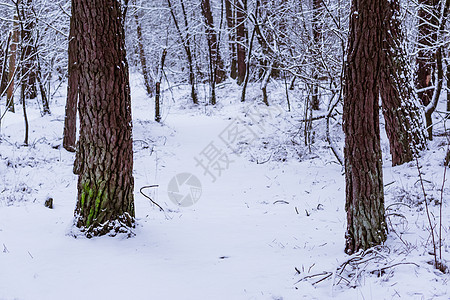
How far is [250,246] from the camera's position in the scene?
4.53 meters

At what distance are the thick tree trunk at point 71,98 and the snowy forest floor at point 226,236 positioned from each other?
1.45 feet

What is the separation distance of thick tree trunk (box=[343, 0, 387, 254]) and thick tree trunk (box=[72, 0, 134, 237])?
9.02 ft

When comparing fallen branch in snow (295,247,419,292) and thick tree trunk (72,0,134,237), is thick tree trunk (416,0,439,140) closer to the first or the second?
fallen branch in snow (295,247,419,292)

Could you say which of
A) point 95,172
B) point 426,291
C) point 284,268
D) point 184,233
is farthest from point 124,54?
point 426,291

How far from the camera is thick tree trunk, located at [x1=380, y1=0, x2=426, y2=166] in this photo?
22.5ft

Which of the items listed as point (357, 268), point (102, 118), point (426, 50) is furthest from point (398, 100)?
point (102, 118)

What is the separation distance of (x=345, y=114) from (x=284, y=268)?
5.79 feet

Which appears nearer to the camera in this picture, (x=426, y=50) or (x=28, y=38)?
(x=426, y=50)

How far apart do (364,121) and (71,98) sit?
8438 millimetres

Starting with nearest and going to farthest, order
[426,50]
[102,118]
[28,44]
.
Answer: [102,118] < [426,50] < [28,44]

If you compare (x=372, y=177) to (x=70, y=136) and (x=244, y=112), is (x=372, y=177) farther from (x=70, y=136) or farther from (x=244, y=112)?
(x=244, y=112)

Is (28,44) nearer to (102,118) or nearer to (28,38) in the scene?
(28,38)

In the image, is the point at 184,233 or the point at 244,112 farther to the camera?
the point at 244,112

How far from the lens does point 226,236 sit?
4910 mm
